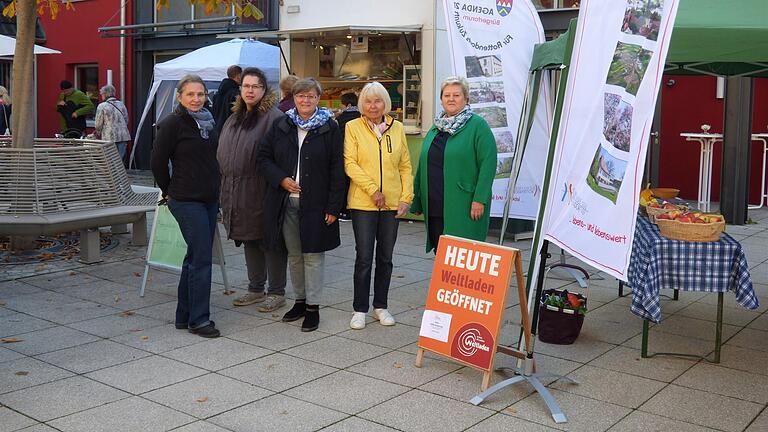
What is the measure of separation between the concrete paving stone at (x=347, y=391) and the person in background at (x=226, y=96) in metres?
6.15

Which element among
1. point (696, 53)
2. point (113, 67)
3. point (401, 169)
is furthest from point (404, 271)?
point (113, 67)

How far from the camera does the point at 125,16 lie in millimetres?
19297

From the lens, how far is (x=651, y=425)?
446 centimetres

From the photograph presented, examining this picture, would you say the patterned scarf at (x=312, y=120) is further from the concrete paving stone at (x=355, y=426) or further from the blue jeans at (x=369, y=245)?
the concrete paving stone at (x=355, y=426)

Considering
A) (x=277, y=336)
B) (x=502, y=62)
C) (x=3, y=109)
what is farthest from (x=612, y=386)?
(x=3, y=109)

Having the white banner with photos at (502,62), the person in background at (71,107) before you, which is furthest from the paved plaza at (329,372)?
the person in background at (71,107)

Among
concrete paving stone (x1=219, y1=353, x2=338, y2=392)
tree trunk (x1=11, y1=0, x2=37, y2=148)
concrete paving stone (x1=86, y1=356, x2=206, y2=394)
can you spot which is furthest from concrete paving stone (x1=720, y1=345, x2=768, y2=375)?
tree trunk (x1=11, y1=0, x2=37, y2=148)

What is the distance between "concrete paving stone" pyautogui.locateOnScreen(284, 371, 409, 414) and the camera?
15.5 feet

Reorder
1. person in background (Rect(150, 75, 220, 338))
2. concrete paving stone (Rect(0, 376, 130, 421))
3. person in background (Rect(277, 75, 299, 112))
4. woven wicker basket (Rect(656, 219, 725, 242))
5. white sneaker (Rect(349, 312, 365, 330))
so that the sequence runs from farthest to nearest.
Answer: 1. person in background (Rect(277, 75, 299, 112))
2. white sneaker (Rect(349, 312, 365, 330))
3. person in background (Rect(150, 75, 220, 338))
4. woven wicker basket (Rect(656, 219, 725, 242))
5. concrete paving stone (Rect(0, 376, 130, 421))

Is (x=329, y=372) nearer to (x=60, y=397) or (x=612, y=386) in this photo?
(x=60, y=397)

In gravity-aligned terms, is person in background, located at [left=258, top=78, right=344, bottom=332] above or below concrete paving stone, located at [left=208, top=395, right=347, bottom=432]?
above

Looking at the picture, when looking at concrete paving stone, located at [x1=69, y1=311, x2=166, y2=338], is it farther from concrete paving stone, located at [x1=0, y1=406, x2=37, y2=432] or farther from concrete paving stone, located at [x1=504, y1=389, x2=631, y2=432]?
concrete paving stone, located at [x1=504, y1=389, x2=631, y2=432]

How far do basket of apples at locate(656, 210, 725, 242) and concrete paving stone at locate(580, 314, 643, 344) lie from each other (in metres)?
0.95

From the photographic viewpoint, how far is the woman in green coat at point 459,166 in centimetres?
600
